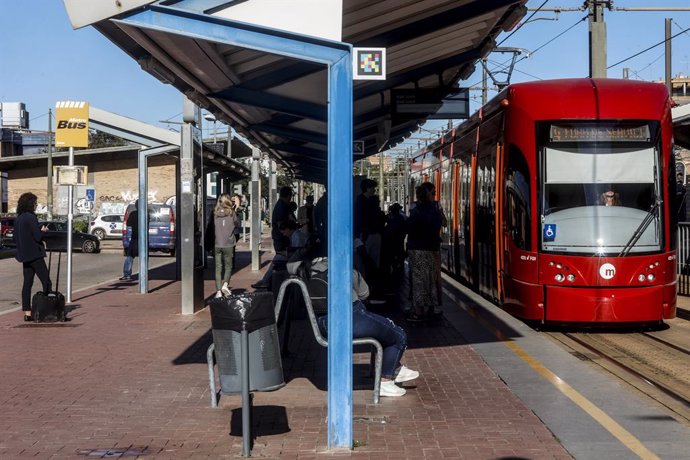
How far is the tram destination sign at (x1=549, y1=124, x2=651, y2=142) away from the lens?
40.1ft

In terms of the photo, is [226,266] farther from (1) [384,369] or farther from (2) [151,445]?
(2) [151,445]

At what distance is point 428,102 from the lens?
14.3 meters

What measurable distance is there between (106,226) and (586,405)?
45766mm

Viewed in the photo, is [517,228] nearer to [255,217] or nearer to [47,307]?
[47,307]

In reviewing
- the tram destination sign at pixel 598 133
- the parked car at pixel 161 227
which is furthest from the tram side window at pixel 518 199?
the parked car at pixel 161 227

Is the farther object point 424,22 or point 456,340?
point 456,340

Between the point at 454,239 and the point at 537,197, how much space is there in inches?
296

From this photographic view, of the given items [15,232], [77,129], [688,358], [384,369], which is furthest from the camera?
[77,129]

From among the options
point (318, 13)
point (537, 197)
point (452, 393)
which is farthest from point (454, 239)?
point (318, 13)

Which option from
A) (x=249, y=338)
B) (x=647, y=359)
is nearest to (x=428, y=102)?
(x=647, y=359)

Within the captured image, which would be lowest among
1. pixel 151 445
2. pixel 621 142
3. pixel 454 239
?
pixel 151 445

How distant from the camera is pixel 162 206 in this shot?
1431 inches

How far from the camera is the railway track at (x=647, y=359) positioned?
27.7 ft

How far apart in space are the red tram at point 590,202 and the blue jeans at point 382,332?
4310 millimetres
